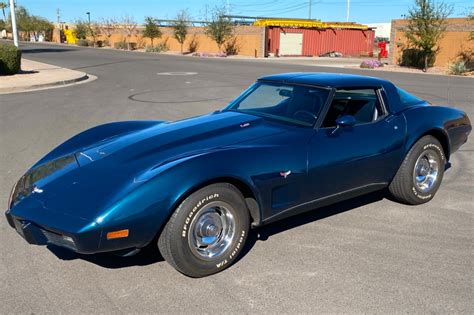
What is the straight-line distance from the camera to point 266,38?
1875 inches

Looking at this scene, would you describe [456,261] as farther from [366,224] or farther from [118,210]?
[118,210]

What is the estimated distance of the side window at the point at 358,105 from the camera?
4246 millimetres

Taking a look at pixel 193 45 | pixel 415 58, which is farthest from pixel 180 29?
pixel 415 58

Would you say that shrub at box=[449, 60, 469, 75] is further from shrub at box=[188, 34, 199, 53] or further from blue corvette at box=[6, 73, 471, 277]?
shrub at box=[188, 34, 199, 53]

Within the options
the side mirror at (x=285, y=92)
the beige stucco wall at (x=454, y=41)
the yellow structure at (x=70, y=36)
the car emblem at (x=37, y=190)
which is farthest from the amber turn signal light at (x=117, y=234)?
the yellow structure at (x=70, y=36)

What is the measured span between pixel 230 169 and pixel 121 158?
861mm

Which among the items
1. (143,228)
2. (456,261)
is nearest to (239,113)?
(143,228)

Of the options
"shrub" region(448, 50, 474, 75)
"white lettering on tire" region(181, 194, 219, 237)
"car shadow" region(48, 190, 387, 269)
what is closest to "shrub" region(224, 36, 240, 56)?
"shrub" region(448, 50, 474, 75)

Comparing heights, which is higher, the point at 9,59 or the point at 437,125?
the point at 9,59

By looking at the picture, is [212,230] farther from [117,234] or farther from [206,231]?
[117,234]

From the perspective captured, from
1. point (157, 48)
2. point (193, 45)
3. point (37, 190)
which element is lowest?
point (37, 190)

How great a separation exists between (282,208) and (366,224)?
1.16 meters

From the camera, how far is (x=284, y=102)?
14.3ft

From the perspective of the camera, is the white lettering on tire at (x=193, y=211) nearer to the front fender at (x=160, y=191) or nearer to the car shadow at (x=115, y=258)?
the front fender at (x=160, y=191)
